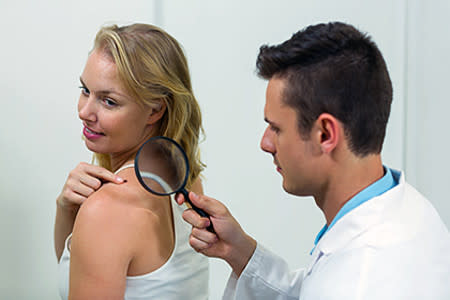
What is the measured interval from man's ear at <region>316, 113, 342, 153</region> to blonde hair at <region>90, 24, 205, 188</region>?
45 cm

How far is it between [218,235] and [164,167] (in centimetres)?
26

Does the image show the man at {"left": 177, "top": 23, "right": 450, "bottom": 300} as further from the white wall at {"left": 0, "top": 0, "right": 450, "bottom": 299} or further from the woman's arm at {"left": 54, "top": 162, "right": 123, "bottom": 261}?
the white wall at {"left": 0, "top": 0, "right": 450, "bottom": 299}

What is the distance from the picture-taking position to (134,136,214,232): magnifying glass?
134cm

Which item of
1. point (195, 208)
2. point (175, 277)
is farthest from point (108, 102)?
point (175, 277)

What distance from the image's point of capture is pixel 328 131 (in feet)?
3.96

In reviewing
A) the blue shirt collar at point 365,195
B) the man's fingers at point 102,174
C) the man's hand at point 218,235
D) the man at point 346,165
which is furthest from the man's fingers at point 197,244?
the blue shirt collar at point 365,195

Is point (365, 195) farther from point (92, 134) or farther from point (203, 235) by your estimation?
point (92, 134)

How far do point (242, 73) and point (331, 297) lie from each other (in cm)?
160

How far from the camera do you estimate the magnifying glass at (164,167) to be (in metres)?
1.34

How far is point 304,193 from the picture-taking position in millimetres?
1310

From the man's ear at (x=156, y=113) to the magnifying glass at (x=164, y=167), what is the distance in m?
0.17

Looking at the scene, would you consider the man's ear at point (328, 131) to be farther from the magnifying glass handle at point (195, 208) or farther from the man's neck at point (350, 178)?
the magnifying glass handle at point (195, 208)
